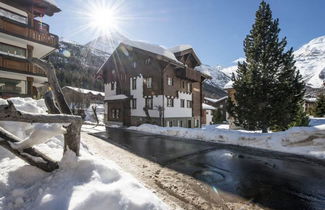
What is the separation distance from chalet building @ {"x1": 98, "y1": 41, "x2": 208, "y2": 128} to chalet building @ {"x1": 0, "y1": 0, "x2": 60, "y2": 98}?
10.3 m

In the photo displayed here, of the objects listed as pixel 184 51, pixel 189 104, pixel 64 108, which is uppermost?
pixel 184 51

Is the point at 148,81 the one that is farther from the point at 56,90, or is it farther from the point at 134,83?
the point at 56,90

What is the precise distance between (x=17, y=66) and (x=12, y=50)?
5.79ft

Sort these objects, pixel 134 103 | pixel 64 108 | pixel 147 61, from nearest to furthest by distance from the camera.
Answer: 1. pixel 64 108
2. pixel 147 61
3. pixel 134 103

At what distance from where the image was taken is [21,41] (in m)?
13.8

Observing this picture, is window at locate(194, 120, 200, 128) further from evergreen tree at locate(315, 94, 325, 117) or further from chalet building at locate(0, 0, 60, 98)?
chalet building at locate(0, 0, 60, 98)

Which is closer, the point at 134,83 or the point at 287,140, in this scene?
the point at 287,140

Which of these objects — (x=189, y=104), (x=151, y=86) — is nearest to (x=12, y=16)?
(x=151, y=86)

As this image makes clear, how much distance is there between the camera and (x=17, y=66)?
13289 millimetres

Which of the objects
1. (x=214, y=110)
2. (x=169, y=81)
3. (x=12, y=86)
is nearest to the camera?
Answer: (x=12, y=86)

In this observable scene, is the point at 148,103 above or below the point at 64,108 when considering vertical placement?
above

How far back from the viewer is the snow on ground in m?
3.01

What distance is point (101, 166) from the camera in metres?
3.99

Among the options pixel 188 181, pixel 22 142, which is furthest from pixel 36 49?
pixel 188 181
